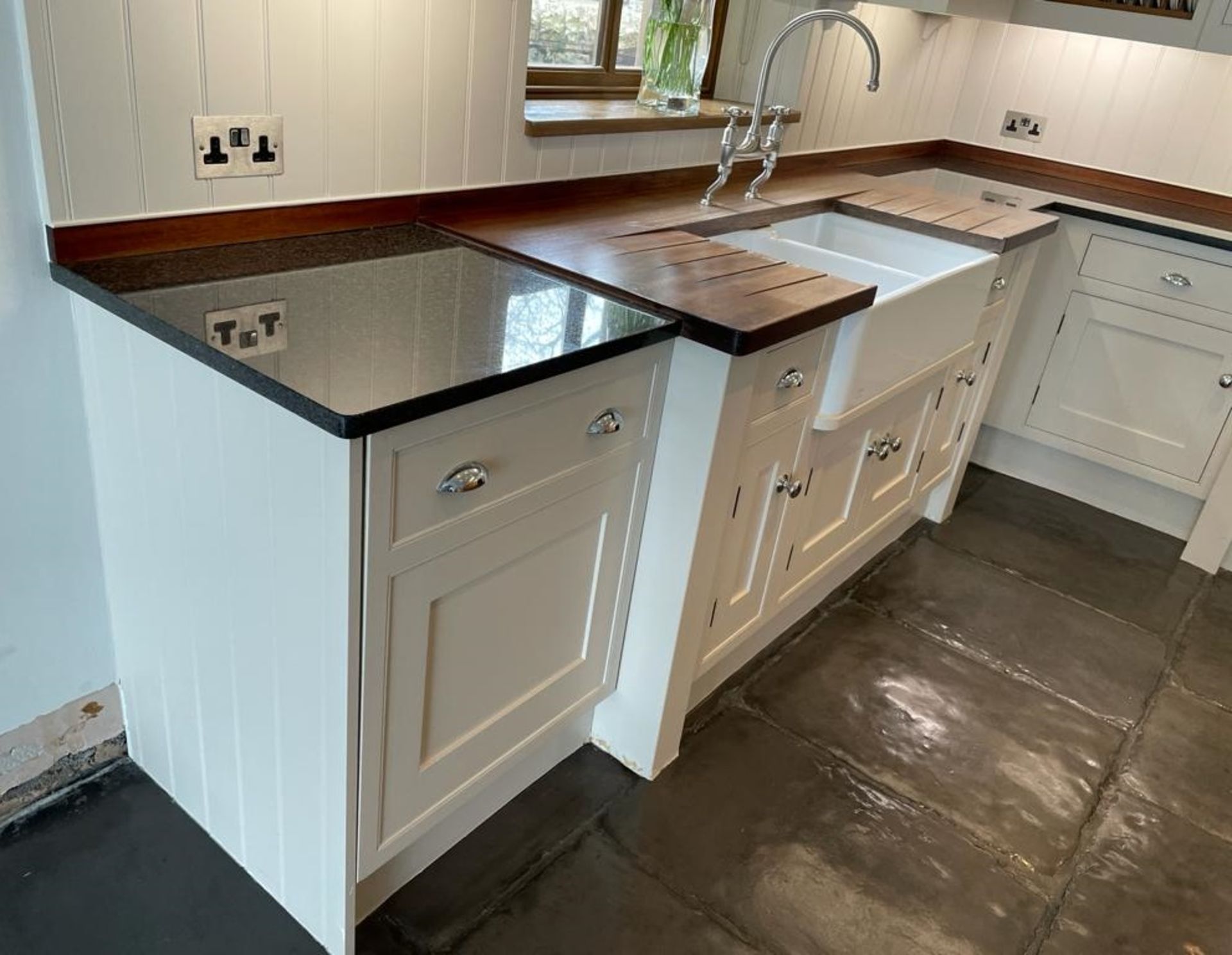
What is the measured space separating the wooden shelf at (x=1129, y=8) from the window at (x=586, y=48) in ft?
4.57

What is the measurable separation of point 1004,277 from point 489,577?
1763mm

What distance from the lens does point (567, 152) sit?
208cm

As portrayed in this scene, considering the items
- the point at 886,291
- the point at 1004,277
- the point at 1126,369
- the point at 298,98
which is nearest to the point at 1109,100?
the point at 1126,369

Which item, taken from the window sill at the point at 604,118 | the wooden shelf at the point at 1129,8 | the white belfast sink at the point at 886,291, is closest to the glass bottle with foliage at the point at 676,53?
the window sill at the point at 604,118

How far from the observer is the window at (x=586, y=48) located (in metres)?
2.25

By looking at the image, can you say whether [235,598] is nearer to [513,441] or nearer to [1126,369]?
[513,441]

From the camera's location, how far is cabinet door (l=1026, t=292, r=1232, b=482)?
2850mm

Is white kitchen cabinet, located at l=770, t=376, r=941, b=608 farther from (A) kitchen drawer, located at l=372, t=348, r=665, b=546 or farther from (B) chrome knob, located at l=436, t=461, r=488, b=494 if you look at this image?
(B) chrome knob, located at l=436, t=461, r=488, b=494

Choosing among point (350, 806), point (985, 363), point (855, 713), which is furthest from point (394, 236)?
point (985, 363)

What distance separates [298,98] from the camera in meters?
1.54

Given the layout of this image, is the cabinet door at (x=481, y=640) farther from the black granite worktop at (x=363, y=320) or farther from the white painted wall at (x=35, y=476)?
the white painted wall at (x=35, y=476)

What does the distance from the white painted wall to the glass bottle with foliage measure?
4.76 ft

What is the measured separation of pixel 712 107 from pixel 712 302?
120 cm

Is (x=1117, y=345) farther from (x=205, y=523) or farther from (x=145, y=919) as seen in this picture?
(x=145, y=919)
